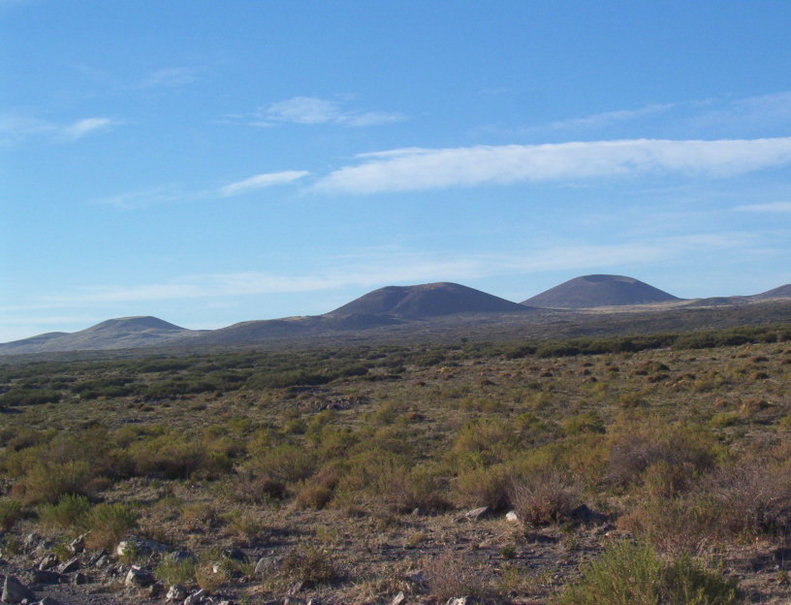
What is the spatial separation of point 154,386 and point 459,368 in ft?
66.9

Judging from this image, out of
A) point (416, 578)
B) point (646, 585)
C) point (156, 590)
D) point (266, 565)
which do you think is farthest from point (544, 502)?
point (156, 590)

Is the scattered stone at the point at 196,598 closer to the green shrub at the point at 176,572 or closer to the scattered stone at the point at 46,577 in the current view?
the green shrub at the point at 176,572

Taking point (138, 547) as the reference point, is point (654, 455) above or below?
above

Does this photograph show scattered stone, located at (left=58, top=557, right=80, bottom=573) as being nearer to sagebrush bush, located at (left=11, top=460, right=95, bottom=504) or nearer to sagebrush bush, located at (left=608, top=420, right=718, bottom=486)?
sagebrush bush, located at (left=11, top=460, right=95, bottom=504)

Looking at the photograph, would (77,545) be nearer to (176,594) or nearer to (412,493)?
(176,594)

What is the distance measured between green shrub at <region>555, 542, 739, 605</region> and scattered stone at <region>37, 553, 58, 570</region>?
7039 mm

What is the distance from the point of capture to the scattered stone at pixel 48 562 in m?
9.60

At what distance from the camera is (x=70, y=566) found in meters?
9.46

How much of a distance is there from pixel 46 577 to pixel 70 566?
0.42 meters

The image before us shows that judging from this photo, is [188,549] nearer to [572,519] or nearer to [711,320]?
[572,519]

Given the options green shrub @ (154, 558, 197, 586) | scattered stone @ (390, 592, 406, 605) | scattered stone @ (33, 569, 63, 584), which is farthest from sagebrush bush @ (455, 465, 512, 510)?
scattered stone @ (33, 569, 63, 584)

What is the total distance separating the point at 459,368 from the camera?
50438 mm

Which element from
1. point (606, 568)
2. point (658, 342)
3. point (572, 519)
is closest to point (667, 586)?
point (606, 568)

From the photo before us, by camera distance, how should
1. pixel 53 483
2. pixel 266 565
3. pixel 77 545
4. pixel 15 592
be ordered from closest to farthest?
pixel 15 592
pixel 266 565
pixel 77 545
pixel 53 483
